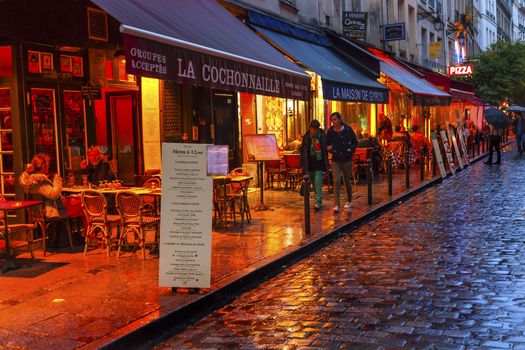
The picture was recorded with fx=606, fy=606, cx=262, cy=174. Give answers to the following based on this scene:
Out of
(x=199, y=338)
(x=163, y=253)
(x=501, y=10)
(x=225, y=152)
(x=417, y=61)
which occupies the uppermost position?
(x=501, y=10)

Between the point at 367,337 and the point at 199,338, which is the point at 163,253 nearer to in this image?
the point at 199,338

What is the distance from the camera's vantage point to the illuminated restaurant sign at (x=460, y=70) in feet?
112

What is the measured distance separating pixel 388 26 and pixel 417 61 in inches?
289

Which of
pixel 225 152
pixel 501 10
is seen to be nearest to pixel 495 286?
pixel 225 152

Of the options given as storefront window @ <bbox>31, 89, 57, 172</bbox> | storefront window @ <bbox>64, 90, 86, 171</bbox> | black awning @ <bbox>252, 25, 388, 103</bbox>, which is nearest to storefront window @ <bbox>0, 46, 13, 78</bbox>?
storefront window @ <bbox>31, 89, 57, 172</bbox>

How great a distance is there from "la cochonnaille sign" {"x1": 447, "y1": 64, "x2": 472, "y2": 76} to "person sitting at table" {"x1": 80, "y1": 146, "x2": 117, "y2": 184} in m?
29.1

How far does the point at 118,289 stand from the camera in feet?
20.3

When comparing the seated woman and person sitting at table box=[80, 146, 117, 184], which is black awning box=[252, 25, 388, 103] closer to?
person sitting at table box=[80, 146, 117, 184]

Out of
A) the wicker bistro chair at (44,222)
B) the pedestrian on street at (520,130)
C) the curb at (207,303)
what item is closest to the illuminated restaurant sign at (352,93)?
the curb at (207,303)

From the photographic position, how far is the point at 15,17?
8.10 metres

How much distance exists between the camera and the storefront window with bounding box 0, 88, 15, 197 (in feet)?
27.6

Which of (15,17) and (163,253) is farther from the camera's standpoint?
(15,17)

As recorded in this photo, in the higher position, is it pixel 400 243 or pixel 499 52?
pixel 499 52

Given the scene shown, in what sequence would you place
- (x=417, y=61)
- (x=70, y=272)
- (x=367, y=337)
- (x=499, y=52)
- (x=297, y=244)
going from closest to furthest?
(x=367, y=337), (x=70, y=272), (x=297, y=244), (x=417, y=61), (x=499, y=52)
